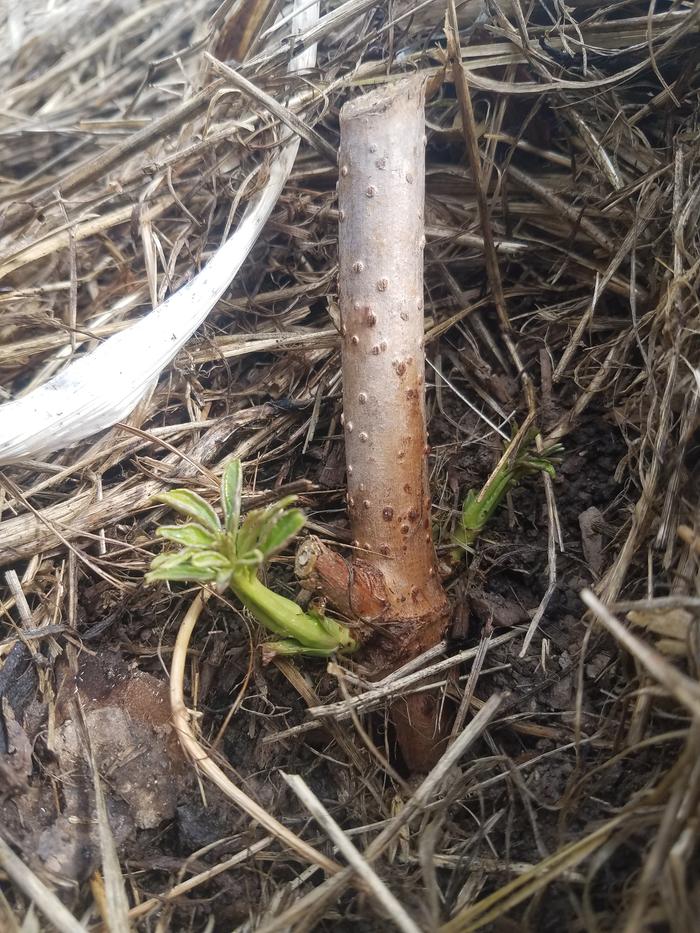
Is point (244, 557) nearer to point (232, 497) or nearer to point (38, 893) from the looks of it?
point (232, 497)

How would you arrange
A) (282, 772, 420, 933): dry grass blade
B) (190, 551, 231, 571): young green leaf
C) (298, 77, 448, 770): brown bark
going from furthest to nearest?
(298, 77, 448, 770): brown bark
(190, 551, 231, 571): young green leaf
(282, 772, 420, 933): dry grass blade

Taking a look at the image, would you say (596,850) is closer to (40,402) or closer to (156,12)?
(40,402)

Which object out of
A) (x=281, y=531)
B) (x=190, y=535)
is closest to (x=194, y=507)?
(x=190, y=535)

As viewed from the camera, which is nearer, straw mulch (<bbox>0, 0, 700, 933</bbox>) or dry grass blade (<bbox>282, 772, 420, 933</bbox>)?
dry grass blade (<bbox>282, 772, 420, 933</bbox>)

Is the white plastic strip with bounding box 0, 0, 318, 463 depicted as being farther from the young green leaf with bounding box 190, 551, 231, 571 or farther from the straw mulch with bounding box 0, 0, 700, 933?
the young green leaf with bounding box 190, 551, 231, 571

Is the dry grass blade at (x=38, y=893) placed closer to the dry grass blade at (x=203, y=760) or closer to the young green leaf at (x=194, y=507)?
the dry grass blade at (x=203, y=760)

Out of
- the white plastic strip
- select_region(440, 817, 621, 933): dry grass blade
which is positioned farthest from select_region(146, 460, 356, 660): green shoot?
select_region(440, 817, 621, 933): dry grass blade
